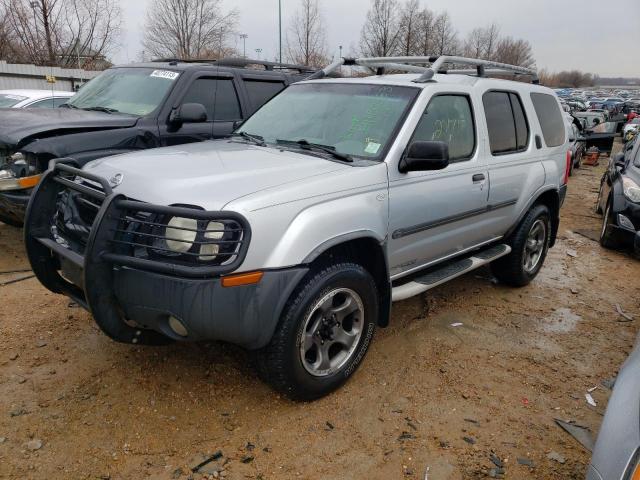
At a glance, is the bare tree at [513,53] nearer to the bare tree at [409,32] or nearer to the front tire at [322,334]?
the bare tree at [409,32]

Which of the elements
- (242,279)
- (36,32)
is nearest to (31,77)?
(36,32)

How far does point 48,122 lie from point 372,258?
11.9 ft

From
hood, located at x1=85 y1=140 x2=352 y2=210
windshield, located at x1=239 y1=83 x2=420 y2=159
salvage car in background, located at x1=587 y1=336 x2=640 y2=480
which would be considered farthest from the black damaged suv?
salvage car in background, located at x1=587 y1=336 x2=640 y2=480

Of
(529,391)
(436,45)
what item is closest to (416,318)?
(529,391)

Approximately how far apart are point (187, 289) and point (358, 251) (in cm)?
122

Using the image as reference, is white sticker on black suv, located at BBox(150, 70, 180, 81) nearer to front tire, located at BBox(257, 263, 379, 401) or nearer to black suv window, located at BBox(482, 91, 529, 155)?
black suv window, located at BBox(482, 91, 529, 155)

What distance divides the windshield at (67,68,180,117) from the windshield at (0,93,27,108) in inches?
109

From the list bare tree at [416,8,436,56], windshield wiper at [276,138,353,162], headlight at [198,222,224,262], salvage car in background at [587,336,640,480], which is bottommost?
salvage car in background at [587,336,640,480]

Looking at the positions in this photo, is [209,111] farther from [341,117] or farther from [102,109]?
[341,117]

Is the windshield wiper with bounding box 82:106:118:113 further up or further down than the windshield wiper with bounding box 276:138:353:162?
further up

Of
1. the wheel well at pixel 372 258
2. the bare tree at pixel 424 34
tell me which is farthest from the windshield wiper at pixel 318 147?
the bare tree at pixel 424 34

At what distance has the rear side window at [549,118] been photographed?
5078 millimetres

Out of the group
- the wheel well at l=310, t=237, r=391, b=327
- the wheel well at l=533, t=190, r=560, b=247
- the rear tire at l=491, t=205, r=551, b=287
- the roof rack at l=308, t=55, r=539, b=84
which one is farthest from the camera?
the wheel well at l=533, t=190, r=560, b=247

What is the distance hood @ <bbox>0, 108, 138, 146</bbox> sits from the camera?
4754 mm
